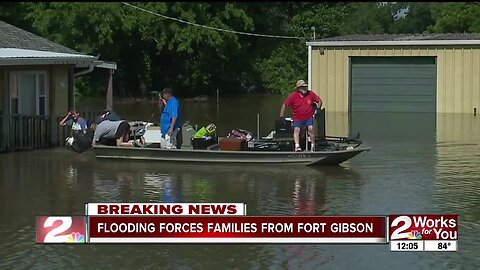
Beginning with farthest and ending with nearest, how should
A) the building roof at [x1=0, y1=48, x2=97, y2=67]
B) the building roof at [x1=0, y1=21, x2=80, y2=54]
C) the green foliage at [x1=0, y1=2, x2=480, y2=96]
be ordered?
the green foliage at [x1=0, y1=2, x2=480, y2=96], the building roof at [x1=0, y1=21, x2=80, y2=54], the building roof at [x1=0, y1=48, x2=97, y2=67]

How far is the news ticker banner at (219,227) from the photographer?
7.11m

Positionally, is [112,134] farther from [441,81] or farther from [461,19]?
[461,19]

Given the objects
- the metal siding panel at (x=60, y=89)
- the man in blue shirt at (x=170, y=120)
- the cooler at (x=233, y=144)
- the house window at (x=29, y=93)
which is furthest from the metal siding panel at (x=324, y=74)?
the cooler at (x=233, y=144)

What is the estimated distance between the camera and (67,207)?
12406 mm

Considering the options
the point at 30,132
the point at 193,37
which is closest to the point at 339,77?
the point at 193,37

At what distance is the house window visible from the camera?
20.3m

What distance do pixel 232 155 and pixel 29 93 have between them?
6.65 metres

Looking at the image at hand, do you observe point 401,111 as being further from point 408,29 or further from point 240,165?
point 408,29

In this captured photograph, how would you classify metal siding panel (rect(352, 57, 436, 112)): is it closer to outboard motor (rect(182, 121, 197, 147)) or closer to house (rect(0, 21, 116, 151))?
house (rect(0, 21, 116, 151))

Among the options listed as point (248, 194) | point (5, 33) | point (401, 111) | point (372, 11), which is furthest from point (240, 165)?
point (372, 11)

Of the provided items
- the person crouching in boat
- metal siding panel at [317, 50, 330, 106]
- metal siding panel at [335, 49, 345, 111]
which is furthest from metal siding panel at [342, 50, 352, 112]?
the person crouching in boat

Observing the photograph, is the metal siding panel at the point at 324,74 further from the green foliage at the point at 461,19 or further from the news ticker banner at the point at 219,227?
the news ticker banner at the point at 219,227

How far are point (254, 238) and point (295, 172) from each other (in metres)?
8.62

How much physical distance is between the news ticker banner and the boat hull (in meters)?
8.50
